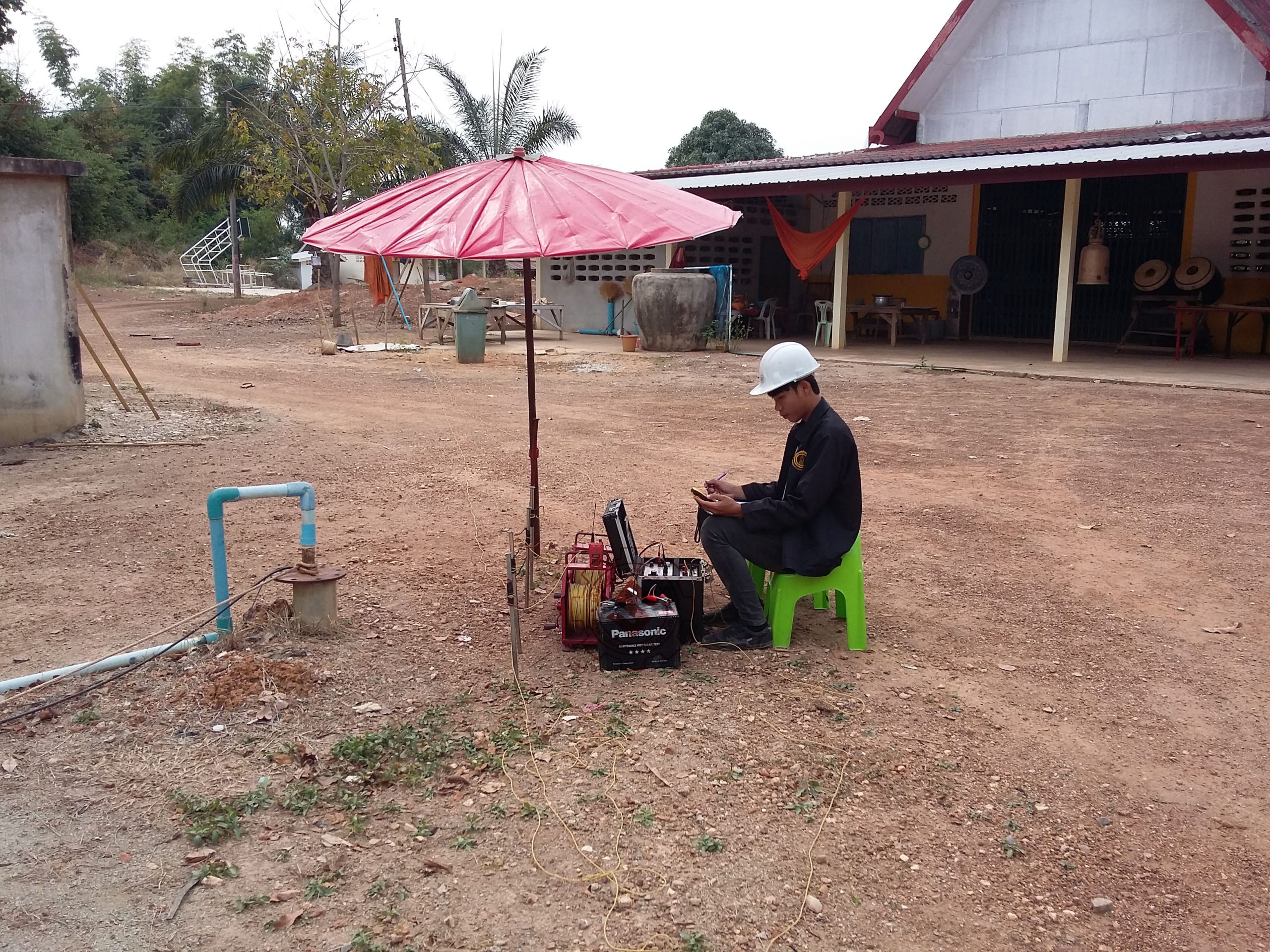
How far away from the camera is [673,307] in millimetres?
16719

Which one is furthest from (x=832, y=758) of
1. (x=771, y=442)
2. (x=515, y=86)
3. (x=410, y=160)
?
(x=515, y=86)

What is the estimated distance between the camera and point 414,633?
15.7 ft

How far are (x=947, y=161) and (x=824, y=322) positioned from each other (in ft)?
12.7

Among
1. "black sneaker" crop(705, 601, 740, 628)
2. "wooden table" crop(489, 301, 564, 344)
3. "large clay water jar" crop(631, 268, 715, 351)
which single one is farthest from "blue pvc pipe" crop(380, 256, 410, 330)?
"black sneaker" crop(705, 601, 740, 628)

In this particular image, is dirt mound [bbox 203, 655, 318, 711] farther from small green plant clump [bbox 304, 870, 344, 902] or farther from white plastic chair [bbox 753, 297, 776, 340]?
white plastic chair [bbox 753, 297, 776, 340]

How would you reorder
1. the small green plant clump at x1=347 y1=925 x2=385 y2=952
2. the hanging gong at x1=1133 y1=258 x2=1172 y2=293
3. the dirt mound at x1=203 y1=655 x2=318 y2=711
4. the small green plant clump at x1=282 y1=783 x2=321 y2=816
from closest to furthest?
the small green plant clump at x1=347 y1=925 x2=385 y2=952
the small green plant clump at x1=282 y1=783 x2=321 y2=816
the dirt mound at x1=203 y1=655 x2=318 y2=711
the hanging gong at x1=1133 y1=258 x2=1172 y2=293

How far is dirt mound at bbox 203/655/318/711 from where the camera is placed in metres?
3.99

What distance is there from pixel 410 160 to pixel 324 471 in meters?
14.4

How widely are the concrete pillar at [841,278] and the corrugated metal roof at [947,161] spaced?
0.62 meters

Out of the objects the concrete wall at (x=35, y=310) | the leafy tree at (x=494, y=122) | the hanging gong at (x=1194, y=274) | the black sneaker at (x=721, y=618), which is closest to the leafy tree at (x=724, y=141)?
the leafy tree at (x=494, y=122)

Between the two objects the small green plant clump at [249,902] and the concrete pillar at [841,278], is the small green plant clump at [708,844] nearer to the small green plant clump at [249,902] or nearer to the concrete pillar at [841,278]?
the small green plant clump at [249,902]

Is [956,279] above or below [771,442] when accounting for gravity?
above

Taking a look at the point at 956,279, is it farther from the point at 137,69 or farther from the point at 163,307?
the point at 137,69

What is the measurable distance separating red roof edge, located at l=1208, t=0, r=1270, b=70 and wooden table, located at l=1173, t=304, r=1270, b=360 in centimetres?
340
